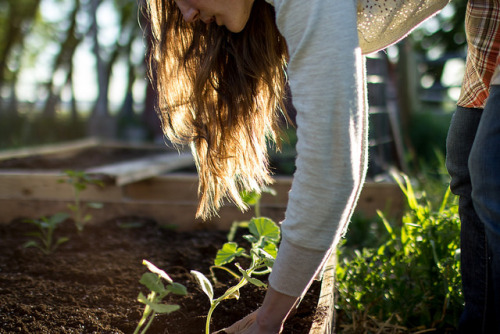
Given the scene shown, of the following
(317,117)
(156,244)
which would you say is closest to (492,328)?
(317,117)

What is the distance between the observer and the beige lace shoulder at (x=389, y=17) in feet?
4.12

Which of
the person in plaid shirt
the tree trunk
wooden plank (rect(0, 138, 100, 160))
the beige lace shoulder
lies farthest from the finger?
the tree trunk

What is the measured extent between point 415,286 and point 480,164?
0.90 m

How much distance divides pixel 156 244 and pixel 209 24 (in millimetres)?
1119

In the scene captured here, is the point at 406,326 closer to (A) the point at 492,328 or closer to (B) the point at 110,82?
(A) the point at 492,328

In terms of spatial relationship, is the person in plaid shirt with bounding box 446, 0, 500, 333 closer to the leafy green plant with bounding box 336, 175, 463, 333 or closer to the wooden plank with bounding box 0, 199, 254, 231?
the leafy green plant with bounding box 336, 175, 463, 333

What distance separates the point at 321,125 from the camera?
95 cm

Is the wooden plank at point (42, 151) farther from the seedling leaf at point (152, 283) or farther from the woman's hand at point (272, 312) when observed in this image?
the woman's hand at point (272, 312)

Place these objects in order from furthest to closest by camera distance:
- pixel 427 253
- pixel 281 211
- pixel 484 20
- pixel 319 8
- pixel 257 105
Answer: pixel 281 211, pixel 427 253, pixel 257 105, pixel 484 20, pixel 319 8

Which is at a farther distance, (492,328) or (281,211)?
(281,211)

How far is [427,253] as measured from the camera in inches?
71.2

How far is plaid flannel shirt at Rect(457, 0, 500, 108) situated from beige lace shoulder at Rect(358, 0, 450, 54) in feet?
0.31

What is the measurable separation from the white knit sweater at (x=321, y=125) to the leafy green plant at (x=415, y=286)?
2.73ft

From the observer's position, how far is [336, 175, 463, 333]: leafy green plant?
1.73 meters
